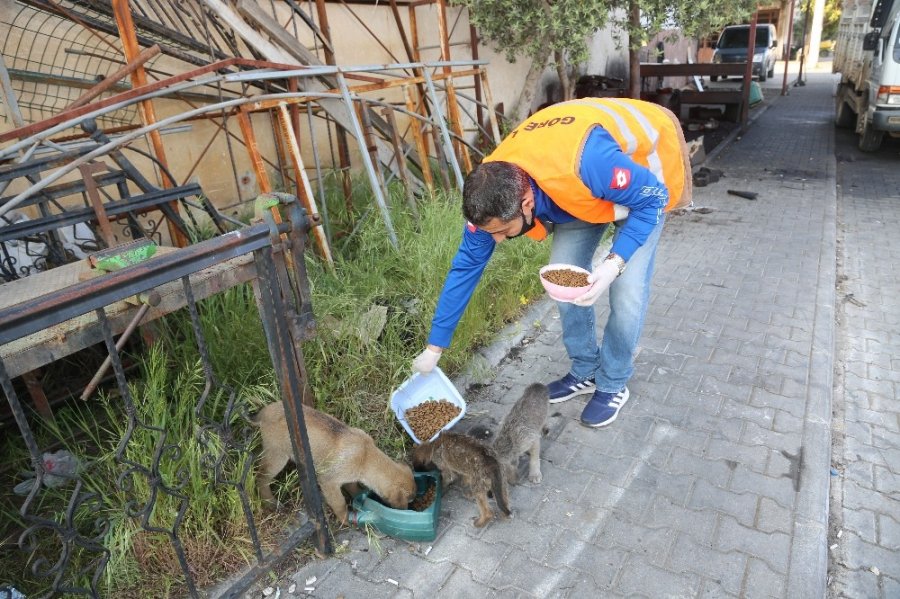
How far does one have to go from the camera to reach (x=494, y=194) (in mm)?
2416

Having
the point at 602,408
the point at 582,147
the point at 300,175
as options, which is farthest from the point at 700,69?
the point at 582,147

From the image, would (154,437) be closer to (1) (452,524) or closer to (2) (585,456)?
(1) (452,524)

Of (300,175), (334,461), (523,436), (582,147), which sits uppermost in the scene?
(582,147)

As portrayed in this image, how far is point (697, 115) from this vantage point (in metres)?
14.5

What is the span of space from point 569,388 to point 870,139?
33.3ft

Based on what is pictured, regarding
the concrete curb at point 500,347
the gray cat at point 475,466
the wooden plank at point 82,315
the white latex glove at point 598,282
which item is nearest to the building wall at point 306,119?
the wooden plank at point 82,315

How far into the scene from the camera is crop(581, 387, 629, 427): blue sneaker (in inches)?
136

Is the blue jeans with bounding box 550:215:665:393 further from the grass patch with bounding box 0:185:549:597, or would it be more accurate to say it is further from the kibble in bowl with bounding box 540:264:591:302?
the grass patch with bounding box 0:185:549:597

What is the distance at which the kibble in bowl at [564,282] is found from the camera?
271 centimetres

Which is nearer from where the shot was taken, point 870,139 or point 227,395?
point 227,395

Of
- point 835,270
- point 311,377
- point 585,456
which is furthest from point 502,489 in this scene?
point 835,270

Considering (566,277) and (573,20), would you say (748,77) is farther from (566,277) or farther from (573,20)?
(566,277)

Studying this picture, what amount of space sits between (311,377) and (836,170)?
9659 mm

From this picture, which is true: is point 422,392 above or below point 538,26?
below
